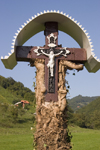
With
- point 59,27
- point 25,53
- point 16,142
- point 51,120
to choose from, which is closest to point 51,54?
point 25,53

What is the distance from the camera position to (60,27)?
685cm

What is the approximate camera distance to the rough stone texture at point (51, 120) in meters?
5.61

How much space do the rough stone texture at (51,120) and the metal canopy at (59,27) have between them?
954mm

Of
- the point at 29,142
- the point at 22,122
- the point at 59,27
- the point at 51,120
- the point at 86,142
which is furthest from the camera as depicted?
the point at 22,122

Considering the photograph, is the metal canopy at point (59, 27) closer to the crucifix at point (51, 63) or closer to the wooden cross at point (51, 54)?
the crucifix at point (51, 63)

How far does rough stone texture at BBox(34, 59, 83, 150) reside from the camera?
5.61 m

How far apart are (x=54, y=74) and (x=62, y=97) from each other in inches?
26.5

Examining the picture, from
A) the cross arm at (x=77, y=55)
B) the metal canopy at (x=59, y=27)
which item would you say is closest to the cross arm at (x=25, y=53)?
the metal canopy at (x=59, y=27)

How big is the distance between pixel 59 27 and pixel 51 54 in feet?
3.43

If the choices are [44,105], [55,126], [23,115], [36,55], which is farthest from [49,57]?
[23,115]

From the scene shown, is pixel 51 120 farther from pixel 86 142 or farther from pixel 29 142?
pixel 86 142

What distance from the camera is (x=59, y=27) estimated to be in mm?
6859

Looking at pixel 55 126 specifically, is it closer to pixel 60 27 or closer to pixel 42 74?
pixel 42 74

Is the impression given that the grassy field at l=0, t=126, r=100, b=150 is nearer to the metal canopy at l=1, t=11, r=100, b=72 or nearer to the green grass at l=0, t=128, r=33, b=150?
the green grass at l=0, t=128, r=33, b=150
